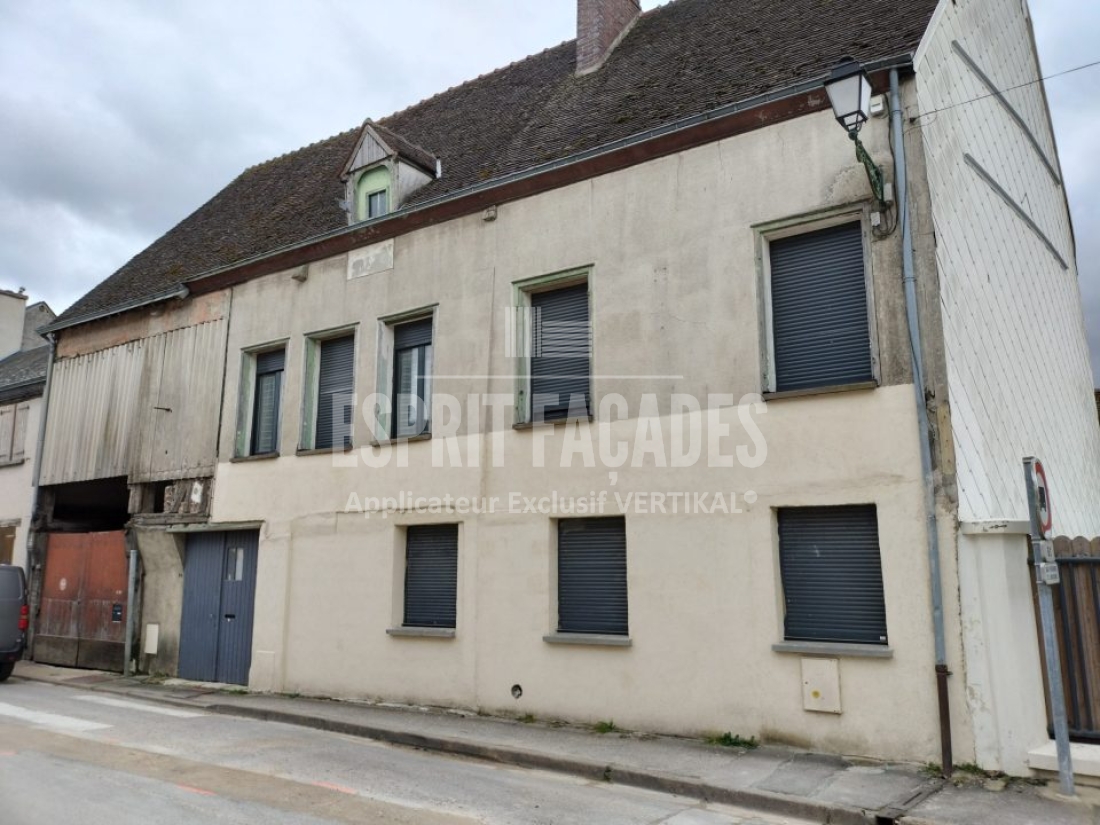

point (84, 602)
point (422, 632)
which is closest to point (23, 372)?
point (84, 602)

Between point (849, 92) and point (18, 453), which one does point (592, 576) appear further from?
point (18, 453)

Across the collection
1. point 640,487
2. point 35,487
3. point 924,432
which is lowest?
point 640,487

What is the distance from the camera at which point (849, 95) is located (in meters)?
7.38

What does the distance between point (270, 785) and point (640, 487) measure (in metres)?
4.85

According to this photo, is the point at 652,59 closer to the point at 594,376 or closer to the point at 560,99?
the point at 560,99

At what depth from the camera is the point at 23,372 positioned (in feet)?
65.1

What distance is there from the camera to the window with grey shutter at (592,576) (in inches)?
390

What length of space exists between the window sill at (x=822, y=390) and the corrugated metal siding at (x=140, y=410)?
31.8 feet

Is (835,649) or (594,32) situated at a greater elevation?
(594,32)

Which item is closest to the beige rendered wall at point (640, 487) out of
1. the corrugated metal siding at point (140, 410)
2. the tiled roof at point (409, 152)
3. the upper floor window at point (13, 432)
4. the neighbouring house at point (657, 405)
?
the neighbouring house at point (657, 405)

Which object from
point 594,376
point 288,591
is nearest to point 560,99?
point 594,376

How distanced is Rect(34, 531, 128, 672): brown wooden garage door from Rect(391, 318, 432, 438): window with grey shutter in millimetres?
6764

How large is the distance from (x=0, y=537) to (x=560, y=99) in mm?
14700

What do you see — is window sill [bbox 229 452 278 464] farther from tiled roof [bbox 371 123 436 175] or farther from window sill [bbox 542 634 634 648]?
window sill [bbox 542 634 634 648]
